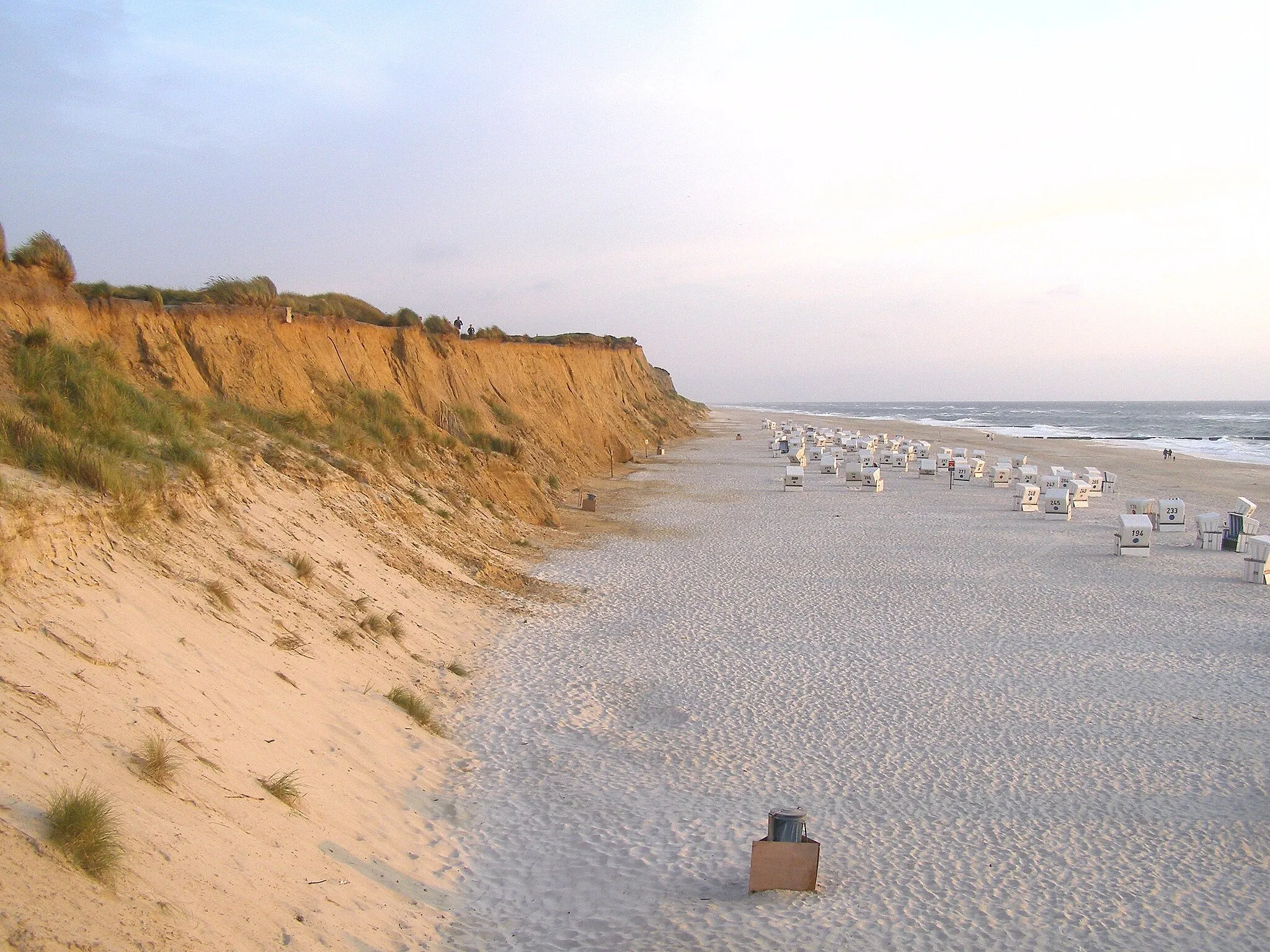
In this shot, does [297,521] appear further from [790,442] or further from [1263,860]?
[790,442]

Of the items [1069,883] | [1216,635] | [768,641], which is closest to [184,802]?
[1069,883]

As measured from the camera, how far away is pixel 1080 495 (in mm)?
27391

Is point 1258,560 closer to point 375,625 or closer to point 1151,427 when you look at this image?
point 375,625

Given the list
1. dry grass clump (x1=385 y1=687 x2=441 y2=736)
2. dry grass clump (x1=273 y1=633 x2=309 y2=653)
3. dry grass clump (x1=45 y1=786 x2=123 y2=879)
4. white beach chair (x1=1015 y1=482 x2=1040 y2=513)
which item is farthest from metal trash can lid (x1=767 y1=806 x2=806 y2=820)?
white beach chair (x1=1015 y1=482 x2=1040 y2=513)

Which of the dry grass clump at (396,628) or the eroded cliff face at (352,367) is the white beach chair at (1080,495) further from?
the dry grass clump at (396,628)

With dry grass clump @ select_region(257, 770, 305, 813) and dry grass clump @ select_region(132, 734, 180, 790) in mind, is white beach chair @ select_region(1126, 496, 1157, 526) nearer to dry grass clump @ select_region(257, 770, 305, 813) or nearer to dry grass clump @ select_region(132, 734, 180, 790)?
dry grass clump @ select_region(257, 770, 305, 813)

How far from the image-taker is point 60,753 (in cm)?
497

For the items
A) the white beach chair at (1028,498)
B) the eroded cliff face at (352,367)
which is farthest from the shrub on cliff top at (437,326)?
the white beach chair at (1028,498)

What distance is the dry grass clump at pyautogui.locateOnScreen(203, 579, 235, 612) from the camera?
8.30m

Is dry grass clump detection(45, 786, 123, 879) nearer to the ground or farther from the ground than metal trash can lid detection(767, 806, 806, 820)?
farther from the ground

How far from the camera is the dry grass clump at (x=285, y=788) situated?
6.15m

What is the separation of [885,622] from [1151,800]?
5.91 meters

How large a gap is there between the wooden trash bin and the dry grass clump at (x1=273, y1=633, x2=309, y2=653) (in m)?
4.85

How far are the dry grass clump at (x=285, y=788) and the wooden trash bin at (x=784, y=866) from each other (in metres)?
3.22
